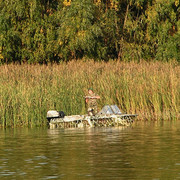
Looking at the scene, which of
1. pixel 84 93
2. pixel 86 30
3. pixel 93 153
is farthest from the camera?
pixel 86 30

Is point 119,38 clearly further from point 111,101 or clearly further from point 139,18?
point 111,101

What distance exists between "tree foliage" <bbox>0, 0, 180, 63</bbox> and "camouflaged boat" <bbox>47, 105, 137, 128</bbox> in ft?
46.7

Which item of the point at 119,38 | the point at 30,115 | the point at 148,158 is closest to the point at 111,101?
the point at 30,115

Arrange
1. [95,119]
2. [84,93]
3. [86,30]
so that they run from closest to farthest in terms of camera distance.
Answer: [95,119] < [84,93] < [86,30]

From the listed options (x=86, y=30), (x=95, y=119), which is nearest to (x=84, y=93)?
(x=95, y=119)

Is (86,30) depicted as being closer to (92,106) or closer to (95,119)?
(92,106)

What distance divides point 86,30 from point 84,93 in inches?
524

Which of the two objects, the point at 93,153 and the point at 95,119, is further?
the point at 95,119

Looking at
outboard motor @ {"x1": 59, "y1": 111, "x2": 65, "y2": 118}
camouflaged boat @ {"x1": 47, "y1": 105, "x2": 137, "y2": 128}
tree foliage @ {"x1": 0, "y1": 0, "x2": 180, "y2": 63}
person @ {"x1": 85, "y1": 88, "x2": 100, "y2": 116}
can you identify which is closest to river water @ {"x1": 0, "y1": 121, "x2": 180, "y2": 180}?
camouflaged boat @ {"x1": 47, "y1": 105, "x2": 137, "y2": 128}

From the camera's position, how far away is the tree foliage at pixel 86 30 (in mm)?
37000

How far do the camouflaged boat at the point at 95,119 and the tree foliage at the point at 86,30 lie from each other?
1423 centimetres

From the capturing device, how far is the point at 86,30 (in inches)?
1441

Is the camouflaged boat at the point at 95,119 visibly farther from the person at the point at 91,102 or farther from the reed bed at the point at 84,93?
the reed bed at the point at 84,93

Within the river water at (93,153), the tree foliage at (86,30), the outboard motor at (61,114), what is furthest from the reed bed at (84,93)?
the tree foliage at (86,30)
